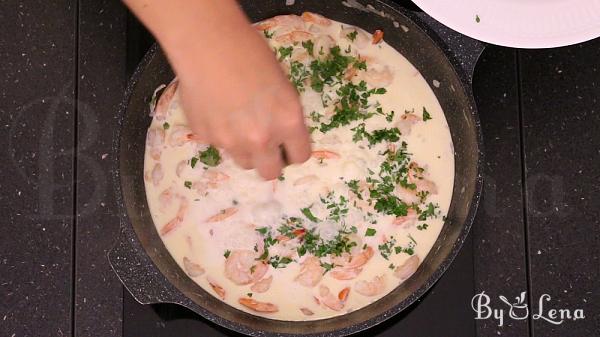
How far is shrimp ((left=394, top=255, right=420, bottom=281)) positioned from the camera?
3.25 feet

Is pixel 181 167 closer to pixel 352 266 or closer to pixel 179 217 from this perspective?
pixel 179 217

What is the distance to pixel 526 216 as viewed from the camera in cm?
106

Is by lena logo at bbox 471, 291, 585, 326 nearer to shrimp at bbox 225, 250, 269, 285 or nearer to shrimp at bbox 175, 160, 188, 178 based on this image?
shrimp at bbox 225, 250, 269, 285

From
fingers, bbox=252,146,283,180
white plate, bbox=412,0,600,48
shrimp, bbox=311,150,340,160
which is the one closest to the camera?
fingers, bbox=252,146,283,180

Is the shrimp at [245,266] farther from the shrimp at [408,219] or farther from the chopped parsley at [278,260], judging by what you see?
the shrimp at [408,219]

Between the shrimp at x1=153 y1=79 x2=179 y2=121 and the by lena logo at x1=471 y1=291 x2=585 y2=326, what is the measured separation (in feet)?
1.74

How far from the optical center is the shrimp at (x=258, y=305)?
100cm

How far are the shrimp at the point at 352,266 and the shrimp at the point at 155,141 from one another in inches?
11.9

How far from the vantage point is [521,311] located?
1.05m

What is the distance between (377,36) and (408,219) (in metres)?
0.27

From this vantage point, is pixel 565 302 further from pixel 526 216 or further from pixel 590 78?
pixel 590 78

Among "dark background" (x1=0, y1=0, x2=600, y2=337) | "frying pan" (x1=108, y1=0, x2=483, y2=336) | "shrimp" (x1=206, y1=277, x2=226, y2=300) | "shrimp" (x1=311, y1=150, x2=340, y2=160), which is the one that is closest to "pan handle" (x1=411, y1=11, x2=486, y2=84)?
"frying pan" (x1=108, y1=0, x2=483, y2=336)

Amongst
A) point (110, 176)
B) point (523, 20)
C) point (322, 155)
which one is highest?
point (523, 20)

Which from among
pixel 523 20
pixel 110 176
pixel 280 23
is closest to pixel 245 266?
pixel 110 176
